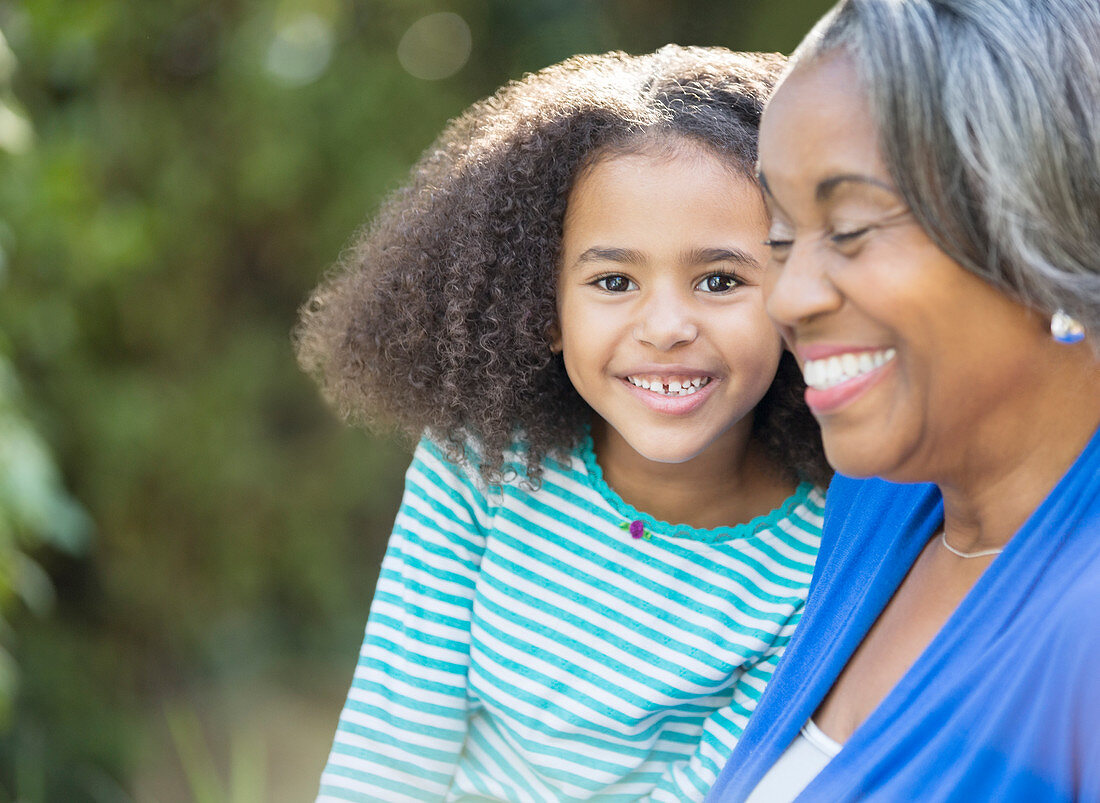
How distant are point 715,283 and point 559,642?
27.2 inches

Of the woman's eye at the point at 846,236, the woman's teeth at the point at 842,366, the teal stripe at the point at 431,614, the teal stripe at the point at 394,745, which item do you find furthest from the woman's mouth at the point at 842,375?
the teal stripe at the point at 394,745

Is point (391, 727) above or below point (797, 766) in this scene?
above

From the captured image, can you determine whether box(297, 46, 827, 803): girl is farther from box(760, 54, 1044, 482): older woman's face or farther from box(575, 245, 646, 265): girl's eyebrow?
box(760, 54, 1044, 482): older woman's face

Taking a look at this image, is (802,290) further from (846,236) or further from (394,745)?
(394,745)

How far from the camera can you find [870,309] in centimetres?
120

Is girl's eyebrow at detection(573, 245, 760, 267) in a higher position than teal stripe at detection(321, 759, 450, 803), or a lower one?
higher

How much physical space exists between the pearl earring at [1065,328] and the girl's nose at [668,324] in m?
0.75

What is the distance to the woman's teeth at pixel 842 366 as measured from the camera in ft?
4.07

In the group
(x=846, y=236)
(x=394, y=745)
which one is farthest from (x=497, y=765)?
(x=846, y=236)

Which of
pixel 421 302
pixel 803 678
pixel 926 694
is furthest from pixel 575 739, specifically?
pixel 926 694

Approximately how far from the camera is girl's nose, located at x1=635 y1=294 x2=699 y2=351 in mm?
1859

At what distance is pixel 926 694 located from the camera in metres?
1.22

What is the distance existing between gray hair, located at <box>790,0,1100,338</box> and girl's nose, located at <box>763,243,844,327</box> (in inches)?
5.1

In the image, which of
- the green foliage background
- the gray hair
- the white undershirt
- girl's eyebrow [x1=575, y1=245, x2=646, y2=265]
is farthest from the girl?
the green foliage background
